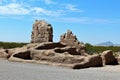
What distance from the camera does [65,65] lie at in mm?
23688

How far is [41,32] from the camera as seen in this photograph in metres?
33.8

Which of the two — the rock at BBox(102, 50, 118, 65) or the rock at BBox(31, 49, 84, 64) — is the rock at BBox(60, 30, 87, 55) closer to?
the rock at BBox(102, 50, 118, 65)

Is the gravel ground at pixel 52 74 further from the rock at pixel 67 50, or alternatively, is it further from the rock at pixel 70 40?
the rock at pixel 70 40

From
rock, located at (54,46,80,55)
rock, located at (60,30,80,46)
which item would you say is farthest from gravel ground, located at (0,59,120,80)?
rock, located at (60,30,80,46)

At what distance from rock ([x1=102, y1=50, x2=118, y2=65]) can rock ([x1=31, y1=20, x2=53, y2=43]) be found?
768 cm

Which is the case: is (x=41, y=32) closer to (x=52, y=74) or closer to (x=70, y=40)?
(x=70, y=40)

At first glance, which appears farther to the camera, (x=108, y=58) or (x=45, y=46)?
(x=45, y=46)

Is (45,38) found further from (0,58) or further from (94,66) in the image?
(94,66)

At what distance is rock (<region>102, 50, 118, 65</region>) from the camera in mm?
26703

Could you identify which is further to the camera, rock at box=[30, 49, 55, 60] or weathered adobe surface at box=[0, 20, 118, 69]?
rock at box=[30, 49, 55, 60]

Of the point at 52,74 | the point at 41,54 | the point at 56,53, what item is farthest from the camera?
the point at 41,54

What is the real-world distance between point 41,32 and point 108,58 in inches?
356

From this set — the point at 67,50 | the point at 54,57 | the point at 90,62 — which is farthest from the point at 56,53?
the point at 90,62

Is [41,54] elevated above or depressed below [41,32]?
below
